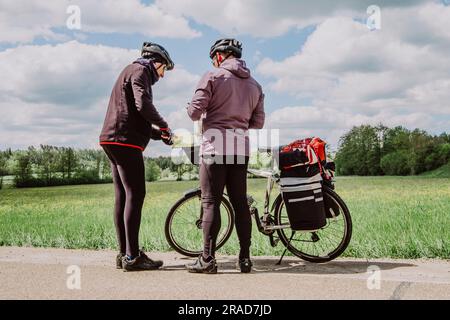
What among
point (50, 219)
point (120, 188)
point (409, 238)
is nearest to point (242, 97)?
point (120, 188)

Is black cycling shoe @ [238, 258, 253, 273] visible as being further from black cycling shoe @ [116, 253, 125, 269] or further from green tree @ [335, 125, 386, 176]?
green tree @ [335, 125, 386, 176]

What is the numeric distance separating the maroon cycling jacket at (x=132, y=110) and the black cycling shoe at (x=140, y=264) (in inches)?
42.0

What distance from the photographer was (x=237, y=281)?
4727 millimetres

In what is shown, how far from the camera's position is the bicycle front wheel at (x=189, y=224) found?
5.85 metres

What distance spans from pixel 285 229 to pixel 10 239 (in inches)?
168

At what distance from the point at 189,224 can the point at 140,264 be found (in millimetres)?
895

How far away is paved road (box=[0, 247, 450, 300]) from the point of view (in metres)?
4.26

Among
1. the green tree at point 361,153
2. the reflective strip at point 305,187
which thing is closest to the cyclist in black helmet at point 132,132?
the reflective strip at point 305,187

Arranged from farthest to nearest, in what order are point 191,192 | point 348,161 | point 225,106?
point 348,161 < point 191,192 < point 225,106

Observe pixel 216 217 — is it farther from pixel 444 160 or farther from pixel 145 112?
pixel 444 160

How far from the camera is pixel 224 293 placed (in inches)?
169

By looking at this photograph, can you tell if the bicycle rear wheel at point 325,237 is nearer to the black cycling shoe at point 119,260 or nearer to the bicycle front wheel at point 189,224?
the bicycle front wheel at point 189,224

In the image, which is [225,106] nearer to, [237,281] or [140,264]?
[237,281]

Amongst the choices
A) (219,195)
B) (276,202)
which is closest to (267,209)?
(276,202)
